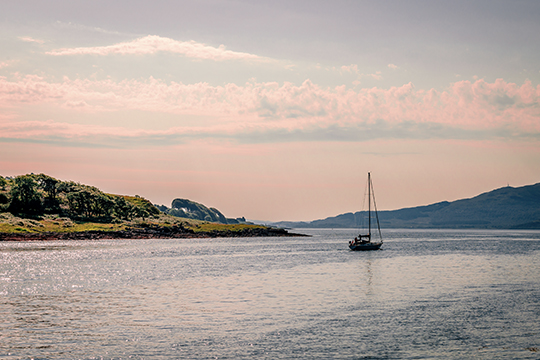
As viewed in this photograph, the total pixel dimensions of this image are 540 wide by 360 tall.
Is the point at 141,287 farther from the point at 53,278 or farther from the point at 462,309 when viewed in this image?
the point at 462,309

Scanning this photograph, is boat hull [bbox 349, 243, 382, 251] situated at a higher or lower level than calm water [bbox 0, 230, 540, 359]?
lower

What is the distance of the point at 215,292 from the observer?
52094 mm

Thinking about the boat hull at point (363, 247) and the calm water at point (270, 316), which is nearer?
the calm water at point (270, 316)

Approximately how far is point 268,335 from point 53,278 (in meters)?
46.2

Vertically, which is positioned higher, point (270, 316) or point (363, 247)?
point (270, 316)

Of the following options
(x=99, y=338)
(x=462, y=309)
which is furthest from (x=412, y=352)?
(x=99, y=338)

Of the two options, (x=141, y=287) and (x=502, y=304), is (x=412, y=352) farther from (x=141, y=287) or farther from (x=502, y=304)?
(x=141, y=287)

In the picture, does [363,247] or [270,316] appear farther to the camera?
[363,247]

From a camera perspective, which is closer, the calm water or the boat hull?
the calm water

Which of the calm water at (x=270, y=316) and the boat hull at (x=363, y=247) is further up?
the calm water at (x=270, y=316)

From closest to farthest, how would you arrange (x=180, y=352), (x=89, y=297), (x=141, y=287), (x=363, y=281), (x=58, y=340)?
(x=180, y=352), (x=58, y=340), (x=89, y=297), (x=141, y=287), (x=363, y=281)

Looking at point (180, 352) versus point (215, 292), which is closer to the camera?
point (180, 352)

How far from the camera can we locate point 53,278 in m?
65.8

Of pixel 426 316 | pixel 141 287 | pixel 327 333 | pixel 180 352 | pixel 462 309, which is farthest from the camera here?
pixel 141 287
